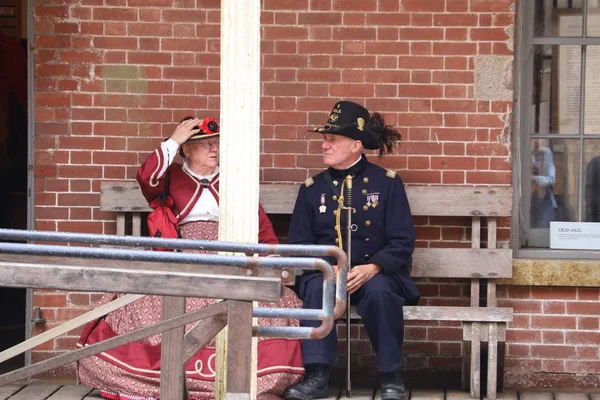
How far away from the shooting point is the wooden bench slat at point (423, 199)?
20.7 ft

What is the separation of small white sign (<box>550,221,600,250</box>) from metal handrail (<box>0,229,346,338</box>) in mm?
3045

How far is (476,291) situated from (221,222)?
2015 millimetres

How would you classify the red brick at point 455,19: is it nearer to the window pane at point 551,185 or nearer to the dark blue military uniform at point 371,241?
the window pane at point 551,185

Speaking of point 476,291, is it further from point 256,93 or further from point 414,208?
point 256,93

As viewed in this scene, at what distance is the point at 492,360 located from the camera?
6027mm

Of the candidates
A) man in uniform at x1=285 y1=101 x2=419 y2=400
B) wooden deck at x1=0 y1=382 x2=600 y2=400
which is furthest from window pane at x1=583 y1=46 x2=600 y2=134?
wooden deck at x1=0 y1=382 x2=600 y2=400

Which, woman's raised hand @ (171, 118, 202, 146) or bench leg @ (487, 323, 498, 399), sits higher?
woman's raised hand @ (171, 118, 202, 146)

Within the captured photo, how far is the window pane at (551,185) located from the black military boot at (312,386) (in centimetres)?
145

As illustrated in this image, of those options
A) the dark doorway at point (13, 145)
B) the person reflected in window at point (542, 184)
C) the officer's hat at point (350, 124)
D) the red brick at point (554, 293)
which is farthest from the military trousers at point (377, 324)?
the dark doorway at point (13, 145)

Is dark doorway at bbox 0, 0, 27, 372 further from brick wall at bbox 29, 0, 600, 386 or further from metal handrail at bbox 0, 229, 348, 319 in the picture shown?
metal handrail at bbox 0, 229, 348, 319

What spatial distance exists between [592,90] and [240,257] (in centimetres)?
349

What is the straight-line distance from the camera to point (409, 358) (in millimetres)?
6547

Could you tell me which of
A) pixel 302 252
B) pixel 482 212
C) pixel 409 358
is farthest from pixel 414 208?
pixel 302 252

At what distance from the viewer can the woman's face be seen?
627 centimetres
